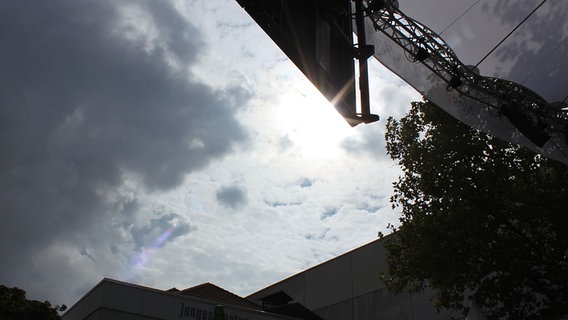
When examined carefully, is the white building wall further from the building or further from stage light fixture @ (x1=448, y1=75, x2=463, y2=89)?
stage light fixture @ (x1=448, y1=75, x2=463, y2=89)

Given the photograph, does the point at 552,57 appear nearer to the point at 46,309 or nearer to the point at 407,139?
the point at 407,139

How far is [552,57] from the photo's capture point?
10.0m

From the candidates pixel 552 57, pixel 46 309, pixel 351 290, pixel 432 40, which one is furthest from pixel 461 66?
pixel 351 290

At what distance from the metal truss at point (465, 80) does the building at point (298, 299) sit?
36.9ft

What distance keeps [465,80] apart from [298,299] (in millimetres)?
24446

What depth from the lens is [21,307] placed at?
18391mm

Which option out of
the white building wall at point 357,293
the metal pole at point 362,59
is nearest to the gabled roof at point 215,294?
the white building wall at point 357,293

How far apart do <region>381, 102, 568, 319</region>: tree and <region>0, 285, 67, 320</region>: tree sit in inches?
509

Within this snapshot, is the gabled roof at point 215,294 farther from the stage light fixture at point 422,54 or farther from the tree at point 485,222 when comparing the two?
the stage light fixture at point 422,54

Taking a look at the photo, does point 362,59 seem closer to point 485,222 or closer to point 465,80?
point 465,80

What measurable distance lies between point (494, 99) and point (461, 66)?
3.43ft

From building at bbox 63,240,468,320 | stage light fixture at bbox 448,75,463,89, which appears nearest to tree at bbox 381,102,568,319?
stage light fixture at bbox 448,75,463,89

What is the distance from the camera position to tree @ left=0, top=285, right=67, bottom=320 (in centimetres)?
1808

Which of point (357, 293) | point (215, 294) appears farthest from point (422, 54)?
point (357, 293)
